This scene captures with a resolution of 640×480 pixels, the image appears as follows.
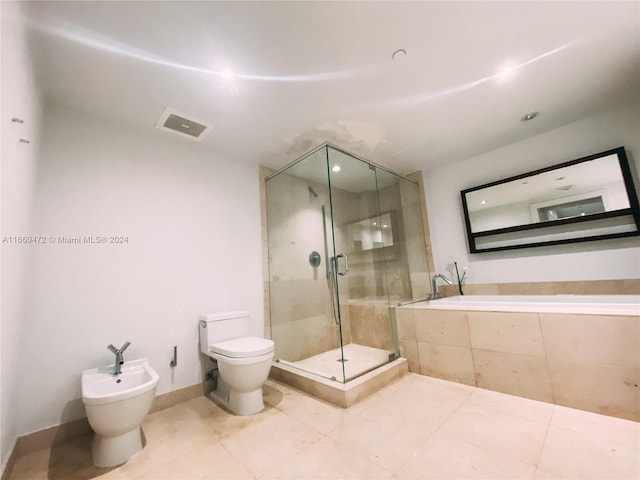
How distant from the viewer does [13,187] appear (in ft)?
3.74

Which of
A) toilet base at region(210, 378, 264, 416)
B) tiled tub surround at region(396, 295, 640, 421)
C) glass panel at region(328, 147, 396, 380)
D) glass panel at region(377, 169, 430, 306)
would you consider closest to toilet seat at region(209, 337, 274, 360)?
toilet base at region(210, 378, 264, 416)

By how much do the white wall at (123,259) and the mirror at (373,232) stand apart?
46.0 inches

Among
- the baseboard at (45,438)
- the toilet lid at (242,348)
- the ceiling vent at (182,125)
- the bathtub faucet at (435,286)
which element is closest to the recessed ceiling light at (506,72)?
the bathtub faucet at (435,286)

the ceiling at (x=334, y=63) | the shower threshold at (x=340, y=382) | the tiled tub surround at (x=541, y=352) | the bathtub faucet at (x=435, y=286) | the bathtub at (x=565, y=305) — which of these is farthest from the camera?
the bathtub faucet at (x=435, y=286)

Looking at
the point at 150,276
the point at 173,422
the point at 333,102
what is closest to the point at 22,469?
the point at 173,422

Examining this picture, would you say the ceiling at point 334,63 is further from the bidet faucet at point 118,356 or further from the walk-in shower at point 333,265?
the bidet faucet at point 118,356

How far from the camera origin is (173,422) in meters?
1.69

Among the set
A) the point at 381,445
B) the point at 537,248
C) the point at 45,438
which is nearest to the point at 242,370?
the point at 381,445

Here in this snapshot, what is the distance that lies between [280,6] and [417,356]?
2.58 m

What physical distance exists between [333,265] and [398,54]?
1.72 m

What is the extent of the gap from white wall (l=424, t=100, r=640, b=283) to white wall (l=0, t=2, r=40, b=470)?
3363mm

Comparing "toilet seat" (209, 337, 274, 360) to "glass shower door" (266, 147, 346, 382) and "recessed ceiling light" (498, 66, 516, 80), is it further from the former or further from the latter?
"recessed ceiling light" (498, 66, 516, 80)

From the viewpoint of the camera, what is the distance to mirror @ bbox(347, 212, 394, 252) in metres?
2.85

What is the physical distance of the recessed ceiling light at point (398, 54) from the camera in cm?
148
